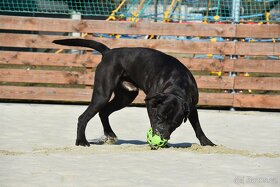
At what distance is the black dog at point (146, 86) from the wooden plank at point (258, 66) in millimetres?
4160

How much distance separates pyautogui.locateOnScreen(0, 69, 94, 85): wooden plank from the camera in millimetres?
11047

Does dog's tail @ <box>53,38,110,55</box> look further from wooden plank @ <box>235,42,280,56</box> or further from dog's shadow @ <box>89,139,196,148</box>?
wooden plank @ <box>235,42,280,56</box>

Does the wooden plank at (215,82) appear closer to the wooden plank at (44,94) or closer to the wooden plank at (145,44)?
the wooden plank at (145,44)

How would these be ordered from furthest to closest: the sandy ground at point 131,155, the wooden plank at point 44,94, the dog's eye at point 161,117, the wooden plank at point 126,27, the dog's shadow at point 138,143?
the wooden plank at point 126,27 → the wooden plank at point 44,94 → the dog's shadow at point 138,143 → the dog's eye at point 161,117 → the sandy ground at point 131,155

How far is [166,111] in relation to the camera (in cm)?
615

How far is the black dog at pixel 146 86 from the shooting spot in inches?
245

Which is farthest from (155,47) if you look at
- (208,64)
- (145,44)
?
(208,64)

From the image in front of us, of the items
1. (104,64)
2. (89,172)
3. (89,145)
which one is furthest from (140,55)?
(89,172)

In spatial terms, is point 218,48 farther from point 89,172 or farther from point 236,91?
point 89,172

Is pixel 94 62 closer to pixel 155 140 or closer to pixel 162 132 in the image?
pixel 155 140

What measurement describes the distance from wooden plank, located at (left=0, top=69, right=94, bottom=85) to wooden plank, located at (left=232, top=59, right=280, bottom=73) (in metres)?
2.69

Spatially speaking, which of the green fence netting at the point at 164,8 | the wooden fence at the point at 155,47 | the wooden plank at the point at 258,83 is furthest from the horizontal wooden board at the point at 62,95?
the green fence netting at the point at 164,8

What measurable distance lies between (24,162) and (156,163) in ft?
4.02

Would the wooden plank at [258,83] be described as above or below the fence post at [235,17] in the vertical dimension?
below
